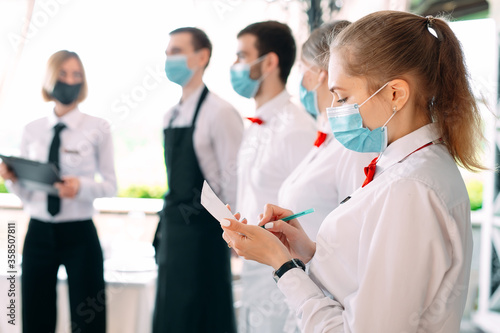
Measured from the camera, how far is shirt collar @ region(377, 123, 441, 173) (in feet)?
3.34

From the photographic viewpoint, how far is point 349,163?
4.69 feet

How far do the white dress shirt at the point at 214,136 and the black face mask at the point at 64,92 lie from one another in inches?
19.8

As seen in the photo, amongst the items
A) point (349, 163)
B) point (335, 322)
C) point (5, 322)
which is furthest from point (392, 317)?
point (5, 322)

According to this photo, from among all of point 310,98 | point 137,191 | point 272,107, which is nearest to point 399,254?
point 310,98

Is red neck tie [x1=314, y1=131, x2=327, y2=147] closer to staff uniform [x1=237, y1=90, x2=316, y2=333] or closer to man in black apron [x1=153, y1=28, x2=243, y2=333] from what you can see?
staff uniform [x1=237, y1=90, x2=316, y2=333]

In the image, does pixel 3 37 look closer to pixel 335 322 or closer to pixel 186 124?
pixel 186 124

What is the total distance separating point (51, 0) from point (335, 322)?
269 cm

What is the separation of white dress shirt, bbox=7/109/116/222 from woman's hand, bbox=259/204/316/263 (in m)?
1.41

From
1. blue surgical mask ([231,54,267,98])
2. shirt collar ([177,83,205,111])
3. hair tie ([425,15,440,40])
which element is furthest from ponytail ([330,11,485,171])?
shirt collar ([177,83,205,111])

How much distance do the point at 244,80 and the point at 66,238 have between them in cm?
117

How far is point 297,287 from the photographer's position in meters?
1.03

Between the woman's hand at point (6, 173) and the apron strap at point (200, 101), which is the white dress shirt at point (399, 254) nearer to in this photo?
the apron strap at point (200, 101)

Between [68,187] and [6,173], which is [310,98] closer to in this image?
[68,187]

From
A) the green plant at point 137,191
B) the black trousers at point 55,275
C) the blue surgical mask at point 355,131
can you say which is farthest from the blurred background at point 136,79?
the blue surgical mask at point 355,131
